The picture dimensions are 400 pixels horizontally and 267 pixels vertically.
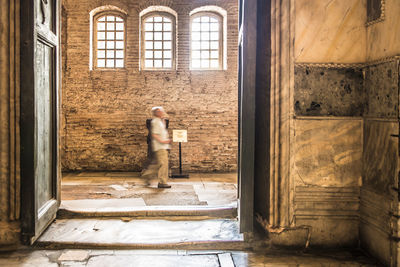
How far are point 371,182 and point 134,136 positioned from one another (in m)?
6.92

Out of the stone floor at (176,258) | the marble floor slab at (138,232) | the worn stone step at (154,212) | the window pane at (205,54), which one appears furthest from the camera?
the window pane at (205,54)

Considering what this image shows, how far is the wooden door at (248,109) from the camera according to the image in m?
3.92

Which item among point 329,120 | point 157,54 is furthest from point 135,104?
point 329,120

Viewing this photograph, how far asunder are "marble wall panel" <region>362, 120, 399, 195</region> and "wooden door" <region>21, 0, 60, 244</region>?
150 inches

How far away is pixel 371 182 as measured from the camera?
3.75 metres

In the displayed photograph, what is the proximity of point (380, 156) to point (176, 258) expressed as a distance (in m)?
2.45

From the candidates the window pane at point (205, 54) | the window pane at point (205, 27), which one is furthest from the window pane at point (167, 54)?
the window pane at point (205, 27)

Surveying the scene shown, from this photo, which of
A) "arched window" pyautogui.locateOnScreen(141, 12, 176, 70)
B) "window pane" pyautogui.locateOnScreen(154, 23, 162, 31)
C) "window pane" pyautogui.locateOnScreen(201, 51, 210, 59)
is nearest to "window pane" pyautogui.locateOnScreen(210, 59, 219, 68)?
"window pane" pyautogui.locateOnScreen(201, 51, 210, 59)

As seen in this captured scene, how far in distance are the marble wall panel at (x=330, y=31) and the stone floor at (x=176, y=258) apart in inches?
87.1

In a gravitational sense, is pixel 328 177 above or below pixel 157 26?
below

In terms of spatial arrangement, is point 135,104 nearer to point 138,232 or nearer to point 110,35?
point 110,35

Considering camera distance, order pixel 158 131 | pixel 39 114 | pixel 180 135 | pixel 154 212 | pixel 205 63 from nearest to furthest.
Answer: pixel 39 114, pixel 154 212, pixel 158 131, pixel 180 135, pixel 205 63

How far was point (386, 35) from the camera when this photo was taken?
11.6 ft

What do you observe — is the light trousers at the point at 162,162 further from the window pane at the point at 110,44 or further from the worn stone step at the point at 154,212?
the window pane at the point at 110,44
